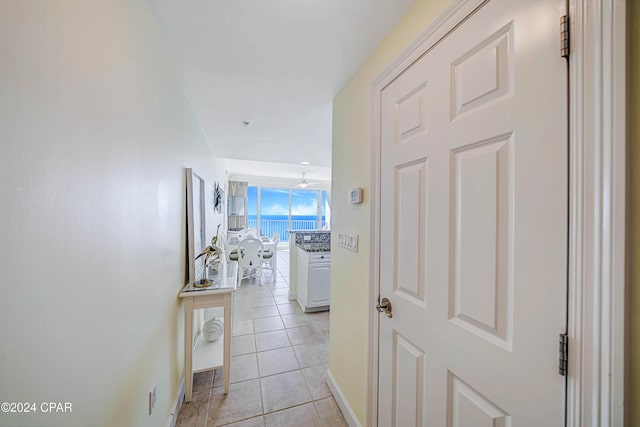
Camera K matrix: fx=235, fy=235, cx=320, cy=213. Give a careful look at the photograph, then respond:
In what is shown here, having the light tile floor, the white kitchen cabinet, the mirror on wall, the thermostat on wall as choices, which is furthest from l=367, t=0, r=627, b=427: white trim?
the mirror on wall

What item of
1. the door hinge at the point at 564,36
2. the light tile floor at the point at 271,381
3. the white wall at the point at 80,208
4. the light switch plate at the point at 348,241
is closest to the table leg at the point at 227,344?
the light tile floor at the point at 271,381

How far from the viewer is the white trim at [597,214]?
0.48 meters

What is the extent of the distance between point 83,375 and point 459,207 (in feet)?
4.20

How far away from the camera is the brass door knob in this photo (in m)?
1.17

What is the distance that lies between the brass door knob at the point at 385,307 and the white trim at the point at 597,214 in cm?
67

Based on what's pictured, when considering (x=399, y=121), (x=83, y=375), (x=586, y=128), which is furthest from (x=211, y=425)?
(x=586, y=128)

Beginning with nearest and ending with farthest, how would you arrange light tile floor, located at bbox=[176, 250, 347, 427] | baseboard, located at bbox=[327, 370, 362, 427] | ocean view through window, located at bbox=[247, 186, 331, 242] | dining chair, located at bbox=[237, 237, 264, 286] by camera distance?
baseboard, located at bbox=[327, 370, 362, 427]
light tile floor, located at bbox=[176, 250, 347, 427]
dining chair, located at bbox=[237, 237, 264, 286]
ocean view through window, located at bbox=[247, 186, 331, 242]

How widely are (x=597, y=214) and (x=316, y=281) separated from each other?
10.1 ft

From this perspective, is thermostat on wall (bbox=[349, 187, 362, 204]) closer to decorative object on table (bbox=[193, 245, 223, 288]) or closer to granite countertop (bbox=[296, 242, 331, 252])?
decorative object on table (bbox=[193, 245, 223, 288])

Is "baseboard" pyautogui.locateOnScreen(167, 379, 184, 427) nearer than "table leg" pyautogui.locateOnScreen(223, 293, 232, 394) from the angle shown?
Yes

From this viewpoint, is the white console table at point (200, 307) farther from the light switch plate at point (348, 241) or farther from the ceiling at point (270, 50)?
the ceiling at point (270, 50)

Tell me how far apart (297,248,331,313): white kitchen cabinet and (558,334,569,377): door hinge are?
2.87 metres

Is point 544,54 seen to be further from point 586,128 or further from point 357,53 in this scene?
point 357,53

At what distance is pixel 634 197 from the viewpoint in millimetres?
462
